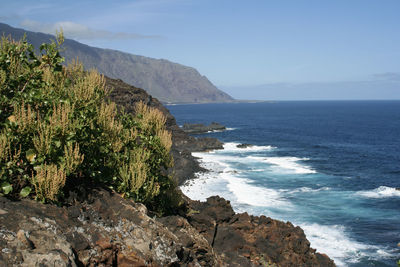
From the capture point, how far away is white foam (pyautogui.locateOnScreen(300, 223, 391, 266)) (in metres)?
23.6

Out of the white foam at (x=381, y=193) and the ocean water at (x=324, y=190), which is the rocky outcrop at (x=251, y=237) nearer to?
the ocean water at (x=324, y=190)

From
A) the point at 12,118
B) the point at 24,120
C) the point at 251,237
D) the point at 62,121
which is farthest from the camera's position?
the point at 251,237

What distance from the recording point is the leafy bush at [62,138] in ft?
24.8

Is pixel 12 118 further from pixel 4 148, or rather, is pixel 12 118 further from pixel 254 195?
pixel 254 195

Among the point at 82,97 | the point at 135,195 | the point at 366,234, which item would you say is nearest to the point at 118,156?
the point at 135,195

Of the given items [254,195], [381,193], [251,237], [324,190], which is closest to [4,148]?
[251,237]

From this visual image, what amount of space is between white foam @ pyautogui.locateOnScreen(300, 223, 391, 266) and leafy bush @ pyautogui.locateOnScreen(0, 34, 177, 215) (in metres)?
16.6

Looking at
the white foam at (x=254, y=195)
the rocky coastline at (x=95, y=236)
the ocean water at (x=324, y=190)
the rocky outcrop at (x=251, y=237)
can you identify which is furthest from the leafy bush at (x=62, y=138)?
the white foam at (x=254, y=195)

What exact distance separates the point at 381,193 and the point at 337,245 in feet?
63.9

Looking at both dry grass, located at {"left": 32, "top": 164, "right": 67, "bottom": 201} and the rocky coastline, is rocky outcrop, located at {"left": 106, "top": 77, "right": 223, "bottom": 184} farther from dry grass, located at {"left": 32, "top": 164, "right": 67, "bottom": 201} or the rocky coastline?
dry grass, located at {"left": 32, "top": 164, "right": 67, "bottom": 201}

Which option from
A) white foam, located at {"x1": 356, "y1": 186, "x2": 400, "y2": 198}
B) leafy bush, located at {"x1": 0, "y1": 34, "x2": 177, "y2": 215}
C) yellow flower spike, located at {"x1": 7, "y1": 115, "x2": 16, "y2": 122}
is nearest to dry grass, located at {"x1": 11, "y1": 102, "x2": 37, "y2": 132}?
leafy bush, located at {"x1": 0, "y1": 34, "x2": 177, "y2": 215}

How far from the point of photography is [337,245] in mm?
25516

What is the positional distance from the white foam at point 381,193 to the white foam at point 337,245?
1336 centimetres

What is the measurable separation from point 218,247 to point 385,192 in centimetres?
3431
